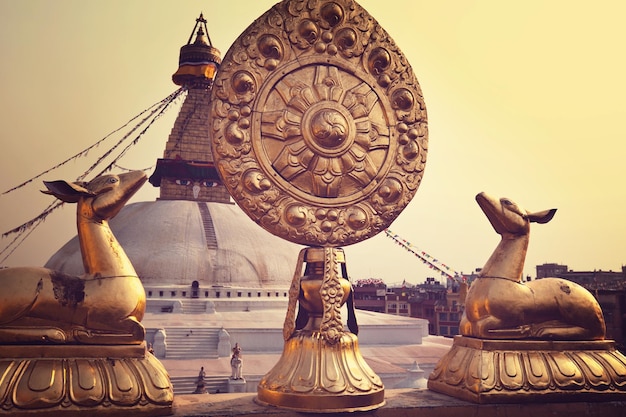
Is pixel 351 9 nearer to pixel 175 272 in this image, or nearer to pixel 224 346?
pixel 224 346

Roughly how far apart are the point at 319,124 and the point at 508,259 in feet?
5.19

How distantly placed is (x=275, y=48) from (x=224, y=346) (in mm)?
12629

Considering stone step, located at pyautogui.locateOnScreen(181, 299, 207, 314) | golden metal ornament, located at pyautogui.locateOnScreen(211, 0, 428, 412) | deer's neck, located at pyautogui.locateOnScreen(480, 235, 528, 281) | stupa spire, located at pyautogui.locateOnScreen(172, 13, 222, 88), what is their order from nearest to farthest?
golden metal ornament, located at pyautogui.locateOnScreen(211, 0, 428, 412) → deer's neck, located at pyautogui.locateOnScreen(480, 235, 528, 281) → stone step, located at pyautogui.locateOnScreen(181, 299, 207, 314) → stupa spire, located at pyautogui.locateOnScreen(172, 13, 222, 88)

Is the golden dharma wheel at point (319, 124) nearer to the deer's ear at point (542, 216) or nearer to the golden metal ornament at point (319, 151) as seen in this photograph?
the golden metal ornament at point (319, 151)

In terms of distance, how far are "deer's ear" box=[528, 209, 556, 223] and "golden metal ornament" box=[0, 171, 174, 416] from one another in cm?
262

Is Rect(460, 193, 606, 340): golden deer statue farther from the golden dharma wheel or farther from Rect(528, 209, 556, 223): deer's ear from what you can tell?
the golden dharma wheel

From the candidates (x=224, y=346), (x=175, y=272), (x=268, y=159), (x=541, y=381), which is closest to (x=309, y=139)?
(x=268, y=159)

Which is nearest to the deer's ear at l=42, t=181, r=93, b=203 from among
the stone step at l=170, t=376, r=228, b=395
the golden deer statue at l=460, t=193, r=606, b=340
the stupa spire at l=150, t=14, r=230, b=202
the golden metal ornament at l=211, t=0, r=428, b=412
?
the golden metal ornament at l=211, t=0, r=428, b=412

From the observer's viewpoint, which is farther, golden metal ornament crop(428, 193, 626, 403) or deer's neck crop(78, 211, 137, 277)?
golden metal ornament crop(428, 193, 626, 403)

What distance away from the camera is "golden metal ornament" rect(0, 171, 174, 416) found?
2822mm

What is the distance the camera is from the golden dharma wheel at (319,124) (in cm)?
354

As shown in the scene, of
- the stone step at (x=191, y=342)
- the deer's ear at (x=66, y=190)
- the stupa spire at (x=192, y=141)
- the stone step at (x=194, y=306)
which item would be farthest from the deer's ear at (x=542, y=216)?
the stupa spire at (x=192, y=141)

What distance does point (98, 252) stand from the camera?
10.7 feet

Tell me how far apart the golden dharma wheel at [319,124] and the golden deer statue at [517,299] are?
0.71m
